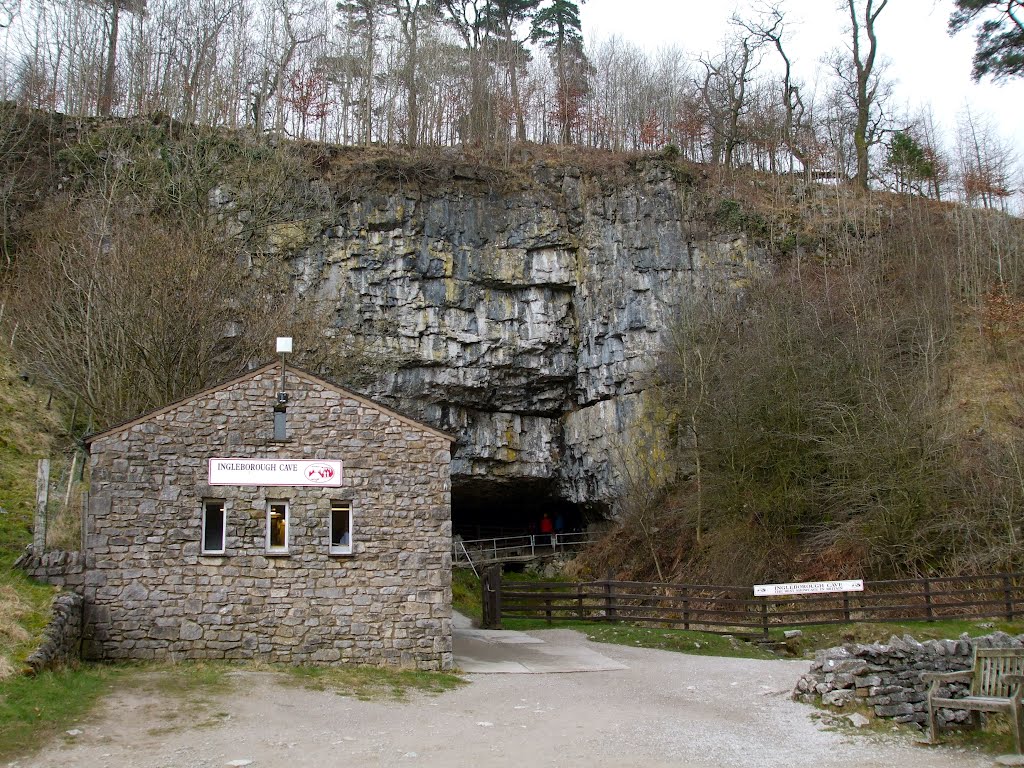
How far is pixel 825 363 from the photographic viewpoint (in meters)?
23.4

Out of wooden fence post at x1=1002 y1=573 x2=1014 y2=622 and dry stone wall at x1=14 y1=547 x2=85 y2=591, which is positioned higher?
dry stone wall at x1=14 y1=547 x2=85 y2=591

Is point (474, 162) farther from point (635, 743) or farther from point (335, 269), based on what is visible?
point (635, 743)

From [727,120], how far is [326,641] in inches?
1226

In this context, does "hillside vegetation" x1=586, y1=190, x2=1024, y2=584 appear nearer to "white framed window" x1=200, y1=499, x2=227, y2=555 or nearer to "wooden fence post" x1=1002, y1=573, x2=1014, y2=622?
"wooden fence post" x1=1002, y1=573, x2=1014, y2=622

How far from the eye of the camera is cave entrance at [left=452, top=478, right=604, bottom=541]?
109ft

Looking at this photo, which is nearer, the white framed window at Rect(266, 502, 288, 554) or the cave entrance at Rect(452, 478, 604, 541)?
the white framed window at Rect(266, 502, 288, 554)

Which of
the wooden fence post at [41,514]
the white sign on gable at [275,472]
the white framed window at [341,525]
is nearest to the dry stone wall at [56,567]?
the wooden fence post at [41,514]

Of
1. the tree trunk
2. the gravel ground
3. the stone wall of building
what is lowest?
the gravel ground

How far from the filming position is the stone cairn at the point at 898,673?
10.2m

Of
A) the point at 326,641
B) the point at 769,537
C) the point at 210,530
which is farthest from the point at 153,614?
the point at 769,537

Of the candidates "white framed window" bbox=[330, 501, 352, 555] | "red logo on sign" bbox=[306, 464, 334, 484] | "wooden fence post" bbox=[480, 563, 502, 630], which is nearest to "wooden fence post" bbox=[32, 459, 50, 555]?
"red logo on sign" bbox=[306, 464, 334, 484]

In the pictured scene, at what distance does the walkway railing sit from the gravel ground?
17.8 meters

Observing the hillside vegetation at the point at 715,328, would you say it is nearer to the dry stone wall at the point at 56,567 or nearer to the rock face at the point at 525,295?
the rock face at the point at 525,295

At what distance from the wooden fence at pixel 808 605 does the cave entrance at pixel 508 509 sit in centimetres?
1182
